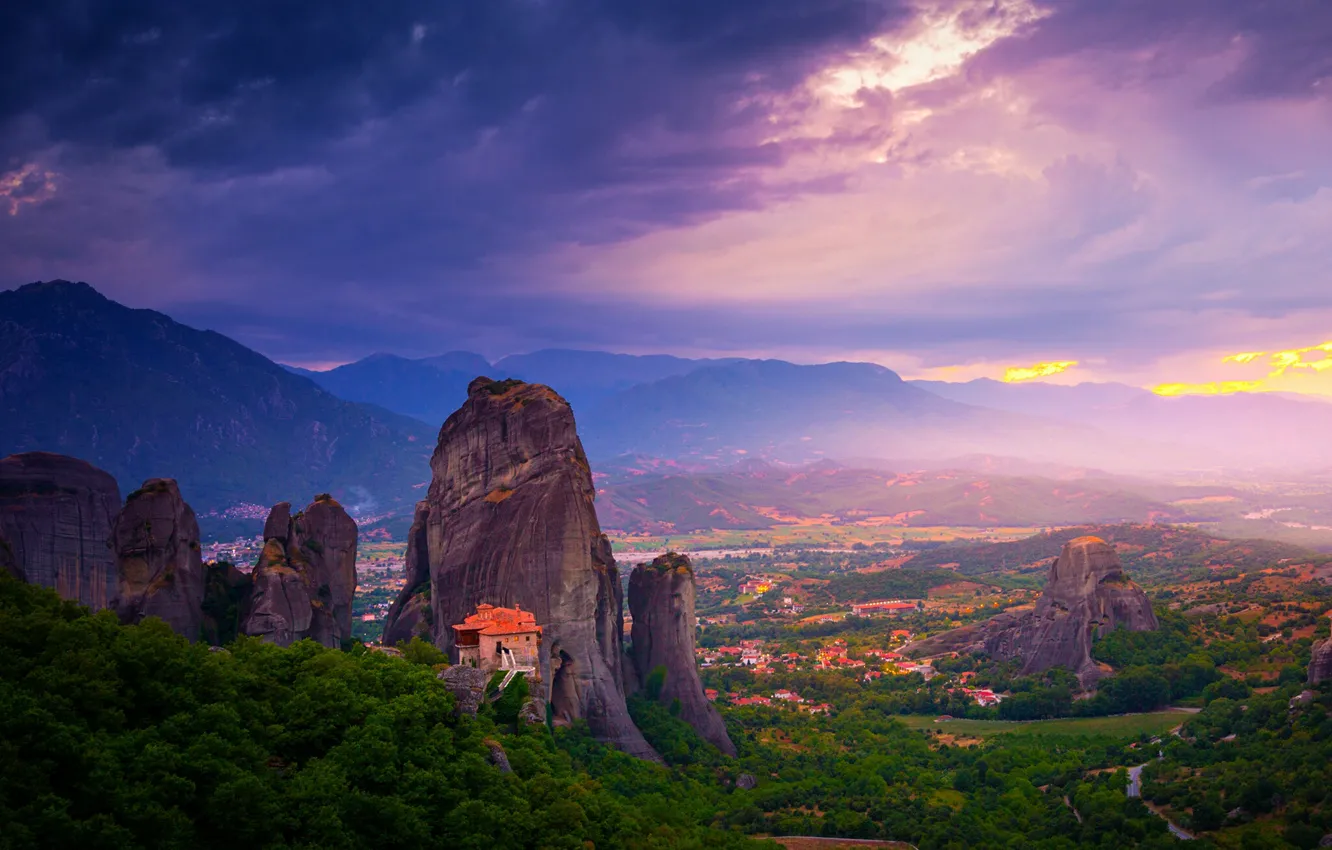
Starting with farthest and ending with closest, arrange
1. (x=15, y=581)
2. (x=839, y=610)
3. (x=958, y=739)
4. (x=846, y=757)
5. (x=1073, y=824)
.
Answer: (x=839, y=610)
(x=958, y=739)
(x=846, y=757)
(x=1073, y=824)
(x=15, y=581)

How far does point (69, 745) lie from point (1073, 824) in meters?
36.2

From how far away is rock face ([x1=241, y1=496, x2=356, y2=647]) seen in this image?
45969mm

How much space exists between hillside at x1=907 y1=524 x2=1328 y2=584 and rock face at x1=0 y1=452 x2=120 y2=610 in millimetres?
105192

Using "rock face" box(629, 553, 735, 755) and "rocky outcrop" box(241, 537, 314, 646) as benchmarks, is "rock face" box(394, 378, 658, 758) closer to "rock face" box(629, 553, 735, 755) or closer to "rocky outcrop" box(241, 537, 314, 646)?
"rock face" box(629, 553, 735, 755)

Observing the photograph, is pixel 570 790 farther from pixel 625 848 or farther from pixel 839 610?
pixel 839 610

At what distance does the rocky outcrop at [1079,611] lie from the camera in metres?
75.4

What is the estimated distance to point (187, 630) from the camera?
4447 centimetres

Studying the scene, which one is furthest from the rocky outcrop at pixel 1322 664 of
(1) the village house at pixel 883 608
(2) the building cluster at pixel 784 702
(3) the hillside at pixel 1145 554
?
(3) the hillside at pixel 1145 554

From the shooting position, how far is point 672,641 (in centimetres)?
5881

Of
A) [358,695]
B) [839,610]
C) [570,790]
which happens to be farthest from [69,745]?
[839,610]

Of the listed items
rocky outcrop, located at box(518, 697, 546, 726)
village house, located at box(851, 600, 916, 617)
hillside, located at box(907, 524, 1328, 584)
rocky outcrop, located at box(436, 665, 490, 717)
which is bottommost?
village house, located at box(851, 600, 916, 617)

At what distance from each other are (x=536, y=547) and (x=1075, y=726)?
3599 cm

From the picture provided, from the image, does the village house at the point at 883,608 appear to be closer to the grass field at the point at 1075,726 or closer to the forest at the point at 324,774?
Answer: the grass field at the point at 1075,726

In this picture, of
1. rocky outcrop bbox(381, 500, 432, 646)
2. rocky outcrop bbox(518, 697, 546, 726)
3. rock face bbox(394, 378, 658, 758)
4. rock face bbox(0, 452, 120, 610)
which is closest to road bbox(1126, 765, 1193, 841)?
rock face bbox(394, 378, 658, 758)
